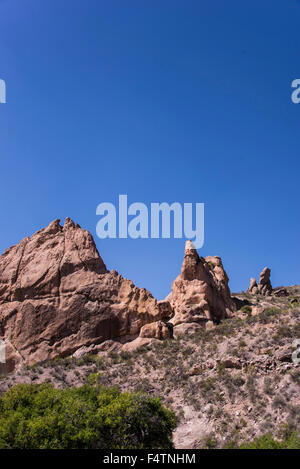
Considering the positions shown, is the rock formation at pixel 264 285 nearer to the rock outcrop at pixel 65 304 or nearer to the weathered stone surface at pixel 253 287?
the weathered stone surface at pixel 253 287

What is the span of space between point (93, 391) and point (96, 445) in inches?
200

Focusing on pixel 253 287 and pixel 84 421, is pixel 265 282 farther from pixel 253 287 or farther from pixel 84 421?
pixel 84 421

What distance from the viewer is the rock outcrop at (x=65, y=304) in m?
38.6

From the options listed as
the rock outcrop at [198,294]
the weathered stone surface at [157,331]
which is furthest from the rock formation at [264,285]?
the weathered stone surface at [157,331]

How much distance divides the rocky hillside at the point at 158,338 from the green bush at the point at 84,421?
188 inches

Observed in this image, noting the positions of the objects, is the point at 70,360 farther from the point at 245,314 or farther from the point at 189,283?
the point at 245,314

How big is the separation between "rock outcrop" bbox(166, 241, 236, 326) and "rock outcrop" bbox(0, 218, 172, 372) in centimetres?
195

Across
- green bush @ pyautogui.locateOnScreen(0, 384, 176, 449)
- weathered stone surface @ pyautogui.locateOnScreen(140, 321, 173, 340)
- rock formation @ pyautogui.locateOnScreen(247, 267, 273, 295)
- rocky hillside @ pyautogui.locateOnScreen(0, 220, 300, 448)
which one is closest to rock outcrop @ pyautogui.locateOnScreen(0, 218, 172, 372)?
rocky hillside @ pyautogui.locateOnScreen(0, 220, 300, 448)

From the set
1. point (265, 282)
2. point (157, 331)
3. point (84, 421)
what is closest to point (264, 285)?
point (265, 282)

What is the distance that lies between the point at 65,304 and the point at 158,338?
9669mm

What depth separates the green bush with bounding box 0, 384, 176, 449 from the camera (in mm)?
19984

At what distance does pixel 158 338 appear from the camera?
38.7 m

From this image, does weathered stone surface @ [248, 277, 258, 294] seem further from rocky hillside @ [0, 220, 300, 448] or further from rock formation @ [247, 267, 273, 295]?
rocky hillside @ [0, 220, 300, 448]
